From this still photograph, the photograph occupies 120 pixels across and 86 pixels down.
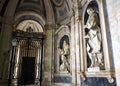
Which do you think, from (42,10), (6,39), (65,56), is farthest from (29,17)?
(65,56)

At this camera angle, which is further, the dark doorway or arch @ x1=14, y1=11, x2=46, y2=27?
the dark doorway

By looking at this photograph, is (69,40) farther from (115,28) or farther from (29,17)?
(29,17)

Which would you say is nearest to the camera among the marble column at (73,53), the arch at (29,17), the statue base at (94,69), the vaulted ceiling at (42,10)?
the statue base at (94,69)

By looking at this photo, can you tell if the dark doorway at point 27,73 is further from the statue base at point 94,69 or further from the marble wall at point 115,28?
the marble wall at point 115,28

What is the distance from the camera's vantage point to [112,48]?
5121 millimetres

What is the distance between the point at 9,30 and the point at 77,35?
5001 mm

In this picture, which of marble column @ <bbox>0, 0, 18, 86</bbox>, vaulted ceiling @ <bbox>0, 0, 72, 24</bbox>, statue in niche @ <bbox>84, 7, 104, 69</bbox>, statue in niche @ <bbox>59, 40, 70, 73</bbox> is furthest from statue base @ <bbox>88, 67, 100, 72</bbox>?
marble column @ <bbox>0, 0, 18, 86</bbox>

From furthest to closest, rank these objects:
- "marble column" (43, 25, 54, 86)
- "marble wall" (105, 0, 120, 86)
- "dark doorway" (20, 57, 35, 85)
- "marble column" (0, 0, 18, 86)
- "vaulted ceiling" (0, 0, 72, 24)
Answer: "dark doorway" (20, 57, 35, 85), "marble column" (43, 25, 54, 86), "vaulted ceiling" (0, 0, 72, 24), "marble column" (0, 0, 18, 86), "marble wall" (105, 0, 120, 86)

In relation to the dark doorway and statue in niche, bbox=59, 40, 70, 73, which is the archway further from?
statue in niche, bbox=59, 40, 70, 73

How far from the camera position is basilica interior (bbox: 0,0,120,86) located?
525cm

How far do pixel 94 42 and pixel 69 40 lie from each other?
285 centimetres

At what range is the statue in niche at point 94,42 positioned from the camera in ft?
18.6

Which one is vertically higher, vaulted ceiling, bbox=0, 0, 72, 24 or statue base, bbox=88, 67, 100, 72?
vaulted ceiling, bbox=0, 0, 72, 24

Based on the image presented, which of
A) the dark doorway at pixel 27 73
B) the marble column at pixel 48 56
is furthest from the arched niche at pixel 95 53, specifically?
the dark doorway at pixel 27 73
